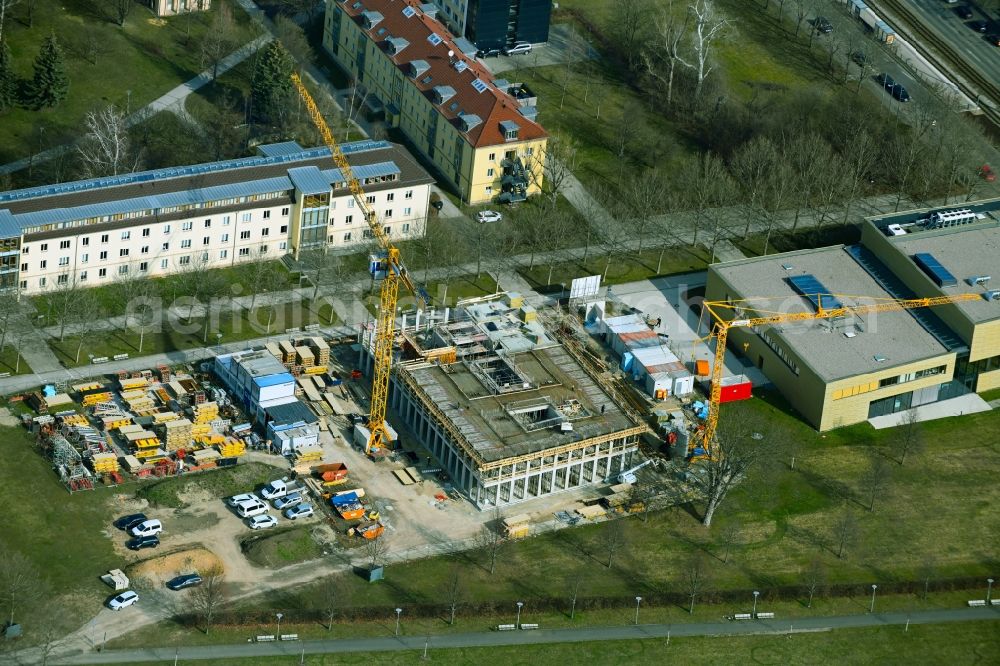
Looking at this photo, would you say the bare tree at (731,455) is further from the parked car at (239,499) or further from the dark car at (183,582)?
the dark car at (183,582)

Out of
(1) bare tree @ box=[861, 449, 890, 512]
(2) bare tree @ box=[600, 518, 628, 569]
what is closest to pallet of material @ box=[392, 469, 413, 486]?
(2) bare tree @ box=[600, 518, 628, 569]

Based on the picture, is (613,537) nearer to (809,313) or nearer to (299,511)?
(299,511)

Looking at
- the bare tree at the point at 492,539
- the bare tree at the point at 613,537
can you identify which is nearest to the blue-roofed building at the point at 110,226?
the bare tree at the point at 492,539

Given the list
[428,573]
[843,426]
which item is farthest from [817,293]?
[428,573]

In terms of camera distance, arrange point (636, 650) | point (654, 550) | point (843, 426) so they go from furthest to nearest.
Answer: point (843, 426) < point (654, 550) < point (636, 650)

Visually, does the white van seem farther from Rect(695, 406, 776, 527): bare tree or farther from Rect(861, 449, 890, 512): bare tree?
Rect(861, 449, 890, 512): bare tree

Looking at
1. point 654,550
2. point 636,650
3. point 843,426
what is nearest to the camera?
point 636,650

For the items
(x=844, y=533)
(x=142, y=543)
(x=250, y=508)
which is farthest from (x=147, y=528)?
(x=844, y=533)

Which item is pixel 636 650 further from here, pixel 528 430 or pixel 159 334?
pixel 159 334
